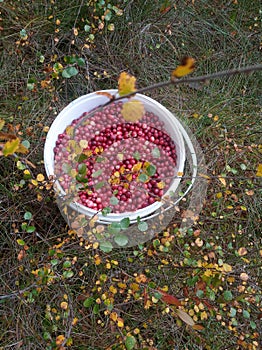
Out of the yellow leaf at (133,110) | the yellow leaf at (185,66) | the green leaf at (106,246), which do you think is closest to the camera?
the yellow leaf at (185,66)

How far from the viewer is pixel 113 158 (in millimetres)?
1414

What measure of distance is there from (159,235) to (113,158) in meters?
0.32

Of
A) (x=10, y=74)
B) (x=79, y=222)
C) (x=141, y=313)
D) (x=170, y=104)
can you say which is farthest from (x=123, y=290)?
(x=10, y=74)

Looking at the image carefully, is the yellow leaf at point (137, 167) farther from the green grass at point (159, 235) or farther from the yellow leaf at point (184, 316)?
the yellow leaf at point (184, 316)

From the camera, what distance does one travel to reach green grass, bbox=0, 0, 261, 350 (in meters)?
1.23

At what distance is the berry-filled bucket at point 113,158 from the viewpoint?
1243 mm

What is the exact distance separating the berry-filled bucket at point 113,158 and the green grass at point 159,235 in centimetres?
9

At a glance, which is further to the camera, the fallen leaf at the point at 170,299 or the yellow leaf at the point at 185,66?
the fallen leaf at the point at 170,299

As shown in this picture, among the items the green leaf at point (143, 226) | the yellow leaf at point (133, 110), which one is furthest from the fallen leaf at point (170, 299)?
the yellow leaf at point (133, 110)

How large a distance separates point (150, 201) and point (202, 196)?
8.4 inches

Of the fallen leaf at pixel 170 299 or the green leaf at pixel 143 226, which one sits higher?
the green leaf at pixel 143 226

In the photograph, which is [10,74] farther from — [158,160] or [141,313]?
[141,313]

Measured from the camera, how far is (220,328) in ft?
4.29

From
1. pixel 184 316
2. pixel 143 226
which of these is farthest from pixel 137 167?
pixel 184 316
